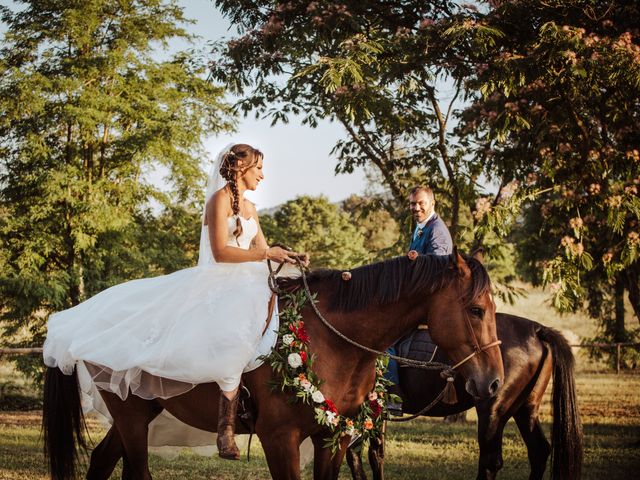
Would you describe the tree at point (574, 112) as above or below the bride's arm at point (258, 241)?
above

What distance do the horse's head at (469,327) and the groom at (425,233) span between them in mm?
2197

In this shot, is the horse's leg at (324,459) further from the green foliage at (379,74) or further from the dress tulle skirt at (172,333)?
the green foliage at (379,74)

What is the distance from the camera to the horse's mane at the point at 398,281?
152 inches

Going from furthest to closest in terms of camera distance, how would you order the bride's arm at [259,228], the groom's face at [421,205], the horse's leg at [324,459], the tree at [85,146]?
the tree at [85,146] → the groom's face at [421,205] → the bride's arm at [259,228] → the horse's leg at [324,459]

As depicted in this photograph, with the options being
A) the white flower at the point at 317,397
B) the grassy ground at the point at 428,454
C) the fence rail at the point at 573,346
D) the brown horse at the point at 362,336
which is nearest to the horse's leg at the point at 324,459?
the brown horse at the point at 362,336

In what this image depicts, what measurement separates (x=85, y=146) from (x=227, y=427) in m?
12.7

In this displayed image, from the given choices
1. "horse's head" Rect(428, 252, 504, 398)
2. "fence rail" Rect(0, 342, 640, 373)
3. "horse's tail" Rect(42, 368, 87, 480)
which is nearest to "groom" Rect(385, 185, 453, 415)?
Answer: "horse's head" Rect(428, 252, 504, 398)

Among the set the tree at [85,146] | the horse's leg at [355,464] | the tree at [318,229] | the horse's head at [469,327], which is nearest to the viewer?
the horse's head at [469,327]

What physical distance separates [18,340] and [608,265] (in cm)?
1358

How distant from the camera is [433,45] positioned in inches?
335

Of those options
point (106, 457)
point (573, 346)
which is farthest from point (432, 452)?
point (573, 346)

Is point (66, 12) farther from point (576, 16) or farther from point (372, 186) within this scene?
point (576, 16)

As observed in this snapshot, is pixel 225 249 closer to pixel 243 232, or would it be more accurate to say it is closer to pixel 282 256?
pixel 243 232

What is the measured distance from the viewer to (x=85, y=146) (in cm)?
1500
